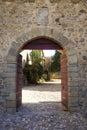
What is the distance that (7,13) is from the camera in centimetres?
756

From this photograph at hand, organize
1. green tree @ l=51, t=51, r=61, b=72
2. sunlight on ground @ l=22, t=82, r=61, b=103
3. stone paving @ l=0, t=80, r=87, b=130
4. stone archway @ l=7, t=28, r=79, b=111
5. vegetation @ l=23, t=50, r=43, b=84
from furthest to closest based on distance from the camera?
green tree @ l=51, t=51, r=61, b=72, vegetation @ l=23, t=50, r=43, b=84, sunlight on ground @ l=22, t=82, r=61, b=103, stone archway @ l=7, t=28, r=79, b=111, stone paving @ l=0, t=80, r=87, b=130

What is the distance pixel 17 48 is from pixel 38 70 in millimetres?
12762

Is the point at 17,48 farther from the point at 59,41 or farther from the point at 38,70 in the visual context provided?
the point at 38,70

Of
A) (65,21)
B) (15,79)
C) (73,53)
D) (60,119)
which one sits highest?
(65,21)

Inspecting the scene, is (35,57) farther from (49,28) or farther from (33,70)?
(49,28)

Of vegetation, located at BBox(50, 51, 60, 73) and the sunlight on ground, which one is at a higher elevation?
vegetation, located at BBox(50, 51, 60, 73)

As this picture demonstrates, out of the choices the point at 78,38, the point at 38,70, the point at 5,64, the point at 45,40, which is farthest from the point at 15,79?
the point at 38,70

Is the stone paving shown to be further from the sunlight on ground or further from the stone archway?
the sunlight on ground

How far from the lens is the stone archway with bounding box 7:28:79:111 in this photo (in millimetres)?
7352

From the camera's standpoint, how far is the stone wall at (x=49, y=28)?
7.43m

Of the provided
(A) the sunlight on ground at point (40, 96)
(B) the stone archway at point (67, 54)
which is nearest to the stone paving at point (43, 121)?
(B) the stone archway at point (67, 54)

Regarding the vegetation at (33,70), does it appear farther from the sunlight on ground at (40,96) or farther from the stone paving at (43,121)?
the stone paving at (43,121)

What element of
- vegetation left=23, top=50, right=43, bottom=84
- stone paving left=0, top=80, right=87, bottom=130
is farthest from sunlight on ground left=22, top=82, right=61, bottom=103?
vegetation left=23, top=50, right=43, bottom=84

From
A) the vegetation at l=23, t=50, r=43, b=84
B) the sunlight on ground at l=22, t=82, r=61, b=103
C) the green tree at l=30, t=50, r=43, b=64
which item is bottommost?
the sunlight on ground at l=22, t=82, r=61, b=103
